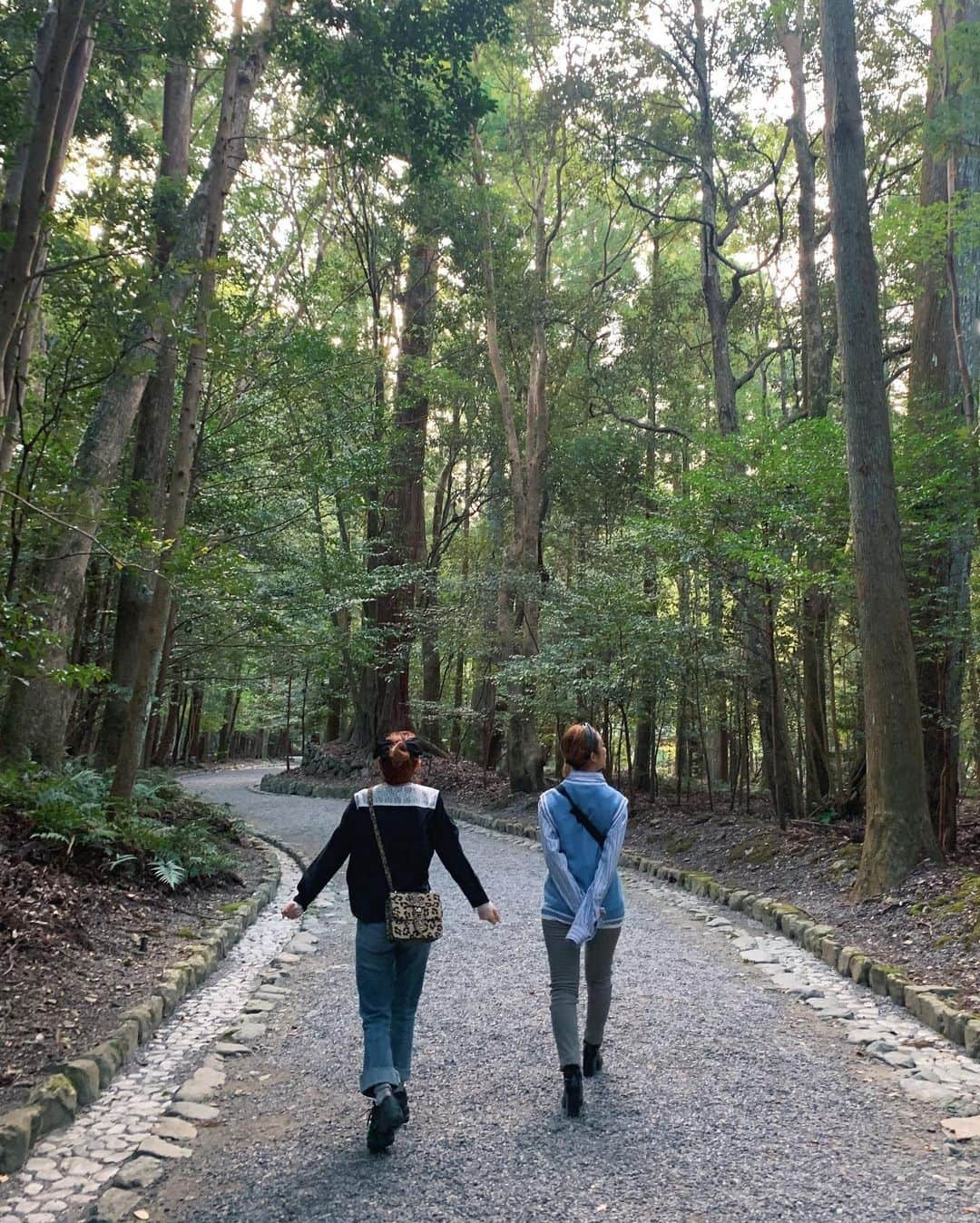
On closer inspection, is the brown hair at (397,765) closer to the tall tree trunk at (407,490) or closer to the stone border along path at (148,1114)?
the stone border along path at (148,1114)

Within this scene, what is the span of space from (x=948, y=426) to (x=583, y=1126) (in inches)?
317

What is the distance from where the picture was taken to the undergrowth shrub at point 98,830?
6.86 m

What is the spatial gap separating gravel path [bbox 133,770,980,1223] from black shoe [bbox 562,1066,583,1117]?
63 mm

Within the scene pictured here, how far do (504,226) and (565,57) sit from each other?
331 cm

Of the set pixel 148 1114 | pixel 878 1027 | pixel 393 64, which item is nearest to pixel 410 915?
pixel 148 1114

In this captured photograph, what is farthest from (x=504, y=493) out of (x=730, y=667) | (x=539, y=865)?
(x=539, y=865)

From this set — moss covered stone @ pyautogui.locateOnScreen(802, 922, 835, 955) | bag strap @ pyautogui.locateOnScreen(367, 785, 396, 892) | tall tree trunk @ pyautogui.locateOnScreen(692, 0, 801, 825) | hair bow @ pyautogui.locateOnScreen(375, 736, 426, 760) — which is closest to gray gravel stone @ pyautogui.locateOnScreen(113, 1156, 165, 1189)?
bag strap @ pyautogui.locateOnScreen(367, 785, 396, 892)

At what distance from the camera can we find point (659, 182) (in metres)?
18.0

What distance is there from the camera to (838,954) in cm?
622

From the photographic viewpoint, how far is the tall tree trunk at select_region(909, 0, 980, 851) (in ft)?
27.7

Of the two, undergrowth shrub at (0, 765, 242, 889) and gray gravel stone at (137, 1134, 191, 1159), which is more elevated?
undergrowth shrub at (0, 765, 242, 889)

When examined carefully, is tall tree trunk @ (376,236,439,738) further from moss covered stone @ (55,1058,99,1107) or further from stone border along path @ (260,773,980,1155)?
moss covered stone @ (55,1058,99,1107)

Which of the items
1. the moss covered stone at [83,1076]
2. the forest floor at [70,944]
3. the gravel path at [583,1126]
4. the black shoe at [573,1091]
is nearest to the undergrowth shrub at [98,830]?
the forest floor at [70,944]

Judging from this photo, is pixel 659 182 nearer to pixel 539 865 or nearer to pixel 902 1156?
pixel 539 865
